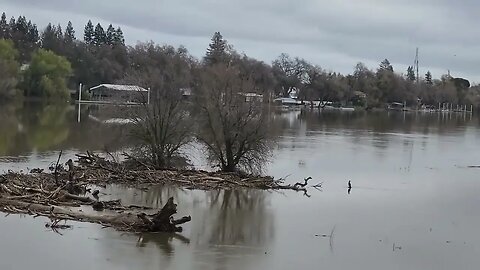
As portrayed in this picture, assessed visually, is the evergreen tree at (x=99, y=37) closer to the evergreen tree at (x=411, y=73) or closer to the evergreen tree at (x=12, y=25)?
the evergreen tree at (x=12, y=25)

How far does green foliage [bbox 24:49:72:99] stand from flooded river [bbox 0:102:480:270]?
196 feet

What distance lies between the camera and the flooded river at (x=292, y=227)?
1470 centimetres

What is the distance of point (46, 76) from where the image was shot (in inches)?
3637

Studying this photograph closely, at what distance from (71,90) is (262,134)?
8520cm

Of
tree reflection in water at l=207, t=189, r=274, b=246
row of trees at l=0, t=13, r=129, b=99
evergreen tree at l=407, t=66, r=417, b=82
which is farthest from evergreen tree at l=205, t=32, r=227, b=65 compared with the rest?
tree reflection in water at l=207, t=189, r=274, b=246

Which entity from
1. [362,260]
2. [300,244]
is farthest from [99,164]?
[362,260]

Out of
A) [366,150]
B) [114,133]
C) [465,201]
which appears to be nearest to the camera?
[465,201]

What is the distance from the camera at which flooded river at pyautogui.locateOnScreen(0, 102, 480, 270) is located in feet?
48.2

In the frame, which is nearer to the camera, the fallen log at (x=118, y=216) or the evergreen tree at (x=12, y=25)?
the fallen log at (x=118, y=216)

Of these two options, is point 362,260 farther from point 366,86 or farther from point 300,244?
point 366,86

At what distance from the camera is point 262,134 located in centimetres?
2669

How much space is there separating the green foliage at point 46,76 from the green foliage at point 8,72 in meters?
3.10

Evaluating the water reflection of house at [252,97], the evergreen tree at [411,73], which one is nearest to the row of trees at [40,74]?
the water reflection of house at [252,97]

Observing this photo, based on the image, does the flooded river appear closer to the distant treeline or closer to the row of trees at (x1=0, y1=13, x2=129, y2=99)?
the distant treeline
